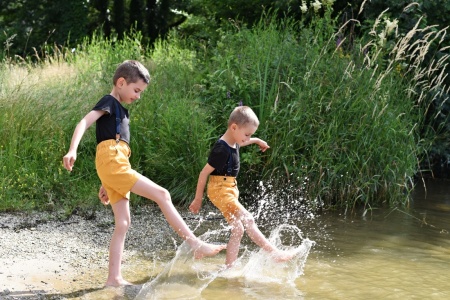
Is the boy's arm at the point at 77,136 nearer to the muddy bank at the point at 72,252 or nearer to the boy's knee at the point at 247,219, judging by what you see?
the muddy bank at the point at 72,252

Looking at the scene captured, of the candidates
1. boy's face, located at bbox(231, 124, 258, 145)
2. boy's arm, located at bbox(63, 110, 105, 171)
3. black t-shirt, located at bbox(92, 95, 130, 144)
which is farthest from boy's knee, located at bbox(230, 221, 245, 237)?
boy's arm, located at bbox(63, 110, 105, 171)

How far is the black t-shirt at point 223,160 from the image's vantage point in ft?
16.4

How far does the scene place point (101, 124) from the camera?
179 inches

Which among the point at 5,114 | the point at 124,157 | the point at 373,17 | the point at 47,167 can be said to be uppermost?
the point at 373,17

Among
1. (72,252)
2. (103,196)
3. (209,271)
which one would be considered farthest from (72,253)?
(209,271)

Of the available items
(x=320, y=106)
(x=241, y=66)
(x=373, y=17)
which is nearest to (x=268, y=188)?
(x=320, y=106)

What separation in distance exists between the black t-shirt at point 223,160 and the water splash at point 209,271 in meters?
0.71

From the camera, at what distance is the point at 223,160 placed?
4988 mm

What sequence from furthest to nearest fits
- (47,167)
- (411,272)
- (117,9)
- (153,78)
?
(117,9)
(153,78)
(47,167)
(411,272)

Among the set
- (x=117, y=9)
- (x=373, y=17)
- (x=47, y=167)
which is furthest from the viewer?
(x=117, y=9)

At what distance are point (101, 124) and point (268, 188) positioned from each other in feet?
10.6

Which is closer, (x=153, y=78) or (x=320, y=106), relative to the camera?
(x=320, y=106)

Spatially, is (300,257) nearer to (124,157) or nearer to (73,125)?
(124,157)

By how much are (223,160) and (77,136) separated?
1.20m
